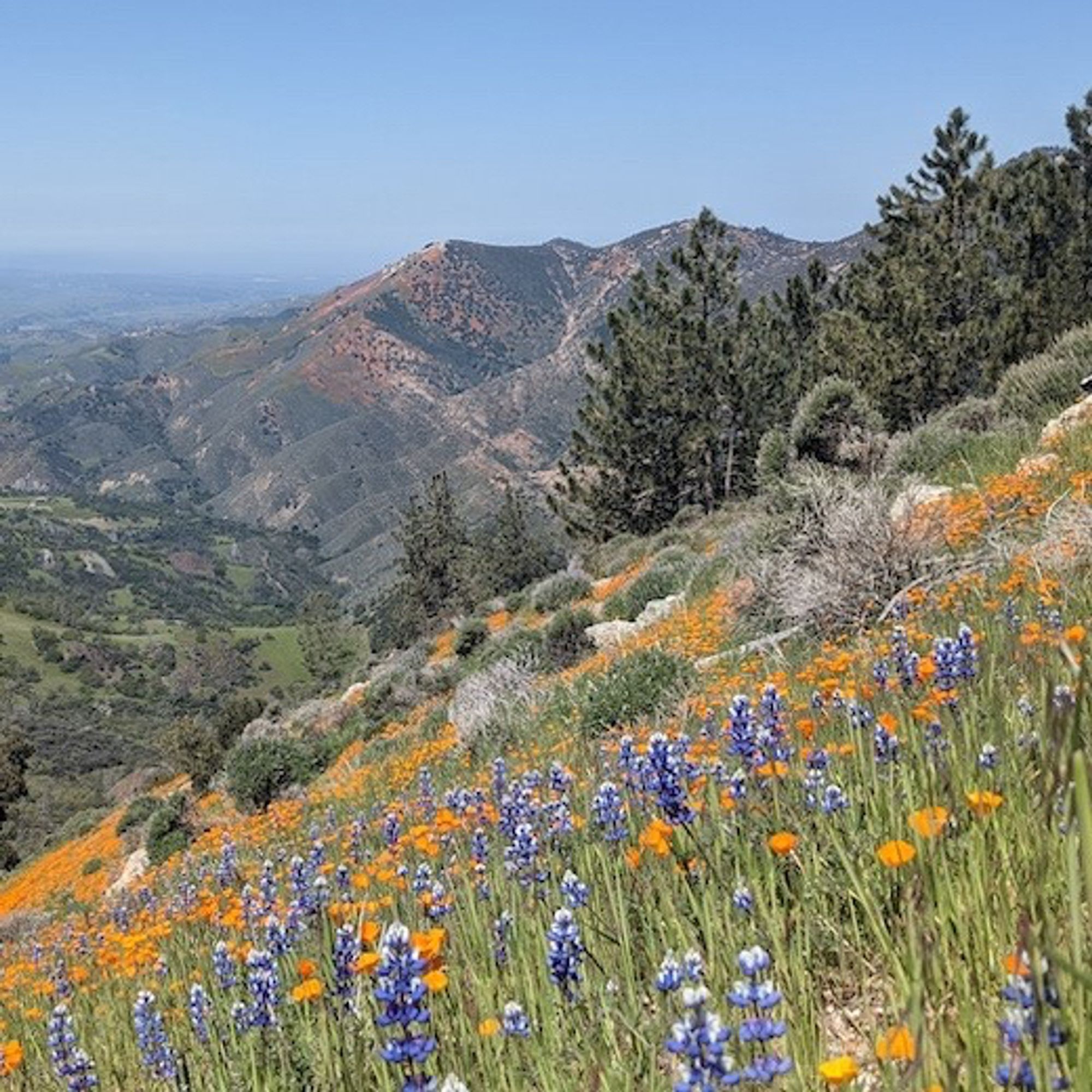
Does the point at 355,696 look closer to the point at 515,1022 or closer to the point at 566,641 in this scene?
the point at 566,641

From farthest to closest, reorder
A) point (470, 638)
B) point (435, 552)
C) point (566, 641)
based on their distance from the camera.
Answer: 1. point (435, 552)
2. point (470, 638)
3. point (566, 641)

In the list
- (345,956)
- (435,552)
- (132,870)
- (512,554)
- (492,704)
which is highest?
(345,956)

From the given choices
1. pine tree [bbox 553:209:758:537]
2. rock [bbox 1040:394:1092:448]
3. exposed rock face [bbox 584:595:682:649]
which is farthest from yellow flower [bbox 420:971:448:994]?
pine tree [bbox 553:209:758:537]

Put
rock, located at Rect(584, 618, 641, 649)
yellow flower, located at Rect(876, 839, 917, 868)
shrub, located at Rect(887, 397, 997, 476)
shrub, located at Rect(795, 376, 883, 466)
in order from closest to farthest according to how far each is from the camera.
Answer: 1. yellow flower, located at Rect(876, 839, 917, 868)
2. shrub, located at Rect(887, 397, 997, 476)
3. rock, located at Rect(584, 618, 641, 649)
4. shrub, located at Rect(795, 376, 883, 466)

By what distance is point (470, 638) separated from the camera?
24750 millimetres

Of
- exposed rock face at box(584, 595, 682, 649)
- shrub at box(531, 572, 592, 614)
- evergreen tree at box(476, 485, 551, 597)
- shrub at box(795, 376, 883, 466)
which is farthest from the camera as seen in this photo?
evergreen tree at box(476, 485, 551, 597)

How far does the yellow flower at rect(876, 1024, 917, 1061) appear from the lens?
1.32 metres

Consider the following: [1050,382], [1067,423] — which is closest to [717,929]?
[1067,423]

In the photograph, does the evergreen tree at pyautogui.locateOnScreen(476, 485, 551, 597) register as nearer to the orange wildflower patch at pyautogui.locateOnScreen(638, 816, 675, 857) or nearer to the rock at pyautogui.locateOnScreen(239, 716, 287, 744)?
the rock at pyautogui.locateOnScreen(239, 716, 287, 744)

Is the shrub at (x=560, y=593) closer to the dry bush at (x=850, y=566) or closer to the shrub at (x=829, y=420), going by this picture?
the shrub at (x=829, y=420)

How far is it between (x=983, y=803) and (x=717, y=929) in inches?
24.4

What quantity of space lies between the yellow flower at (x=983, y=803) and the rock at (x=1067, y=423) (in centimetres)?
827

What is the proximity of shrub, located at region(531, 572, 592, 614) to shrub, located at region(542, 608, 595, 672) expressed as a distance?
7.99m

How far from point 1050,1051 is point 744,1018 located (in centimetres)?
58
